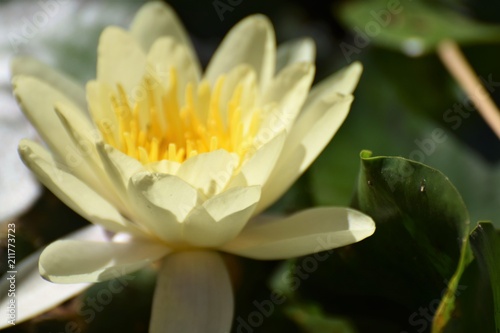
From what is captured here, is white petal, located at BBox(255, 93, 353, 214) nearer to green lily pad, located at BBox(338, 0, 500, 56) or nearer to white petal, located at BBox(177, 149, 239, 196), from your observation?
white petal, located at BBox(177, 149, 239, 196)

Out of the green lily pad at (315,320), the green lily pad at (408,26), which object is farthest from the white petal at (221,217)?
the green lily pad at (408,26)

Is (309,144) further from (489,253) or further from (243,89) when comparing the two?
(489,253)

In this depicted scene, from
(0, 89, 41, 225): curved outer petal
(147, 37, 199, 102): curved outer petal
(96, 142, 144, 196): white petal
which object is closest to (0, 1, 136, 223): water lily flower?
(0, 89, 41, 225): curved outer petal

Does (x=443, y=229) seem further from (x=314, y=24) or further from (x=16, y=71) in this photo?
(x=314, y=24)

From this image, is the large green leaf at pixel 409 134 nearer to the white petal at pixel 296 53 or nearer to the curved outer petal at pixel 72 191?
the white petal at pixel 296 53

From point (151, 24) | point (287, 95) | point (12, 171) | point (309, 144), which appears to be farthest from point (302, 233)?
point (12, 171)

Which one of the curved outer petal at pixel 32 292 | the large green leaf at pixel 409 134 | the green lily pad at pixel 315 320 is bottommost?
the green lily pad at pixel 315 320
